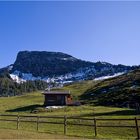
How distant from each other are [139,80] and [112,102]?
130 ft

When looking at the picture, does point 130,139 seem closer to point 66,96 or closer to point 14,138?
point 14,138

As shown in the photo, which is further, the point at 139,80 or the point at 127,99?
the point at 139,80

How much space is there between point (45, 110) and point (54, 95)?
57.0 feet

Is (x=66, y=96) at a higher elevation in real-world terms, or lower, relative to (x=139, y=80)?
lower

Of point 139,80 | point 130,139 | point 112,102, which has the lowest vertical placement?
point 130,139

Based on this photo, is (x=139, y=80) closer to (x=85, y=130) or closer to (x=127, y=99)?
(x=127, y=99)

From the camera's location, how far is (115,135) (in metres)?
32.2

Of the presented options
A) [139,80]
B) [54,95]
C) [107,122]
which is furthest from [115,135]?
[139,80]

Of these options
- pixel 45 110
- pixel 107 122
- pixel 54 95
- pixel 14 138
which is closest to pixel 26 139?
pixel 14 138

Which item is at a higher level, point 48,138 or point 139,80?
point 139,80

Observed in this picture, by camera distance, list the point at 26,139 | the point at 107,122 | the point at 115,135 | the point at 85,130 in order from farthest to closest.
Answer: the point at 107,122 → the point at 85,130 → the point at 115,135 → the point at 26,139

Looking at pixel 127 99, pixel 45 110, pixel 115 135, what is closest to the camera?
pixel 115 135

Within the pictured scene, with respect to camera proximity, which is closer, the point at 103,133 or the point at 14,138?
the point at 14,138

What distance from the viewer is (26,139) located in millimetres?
27188
